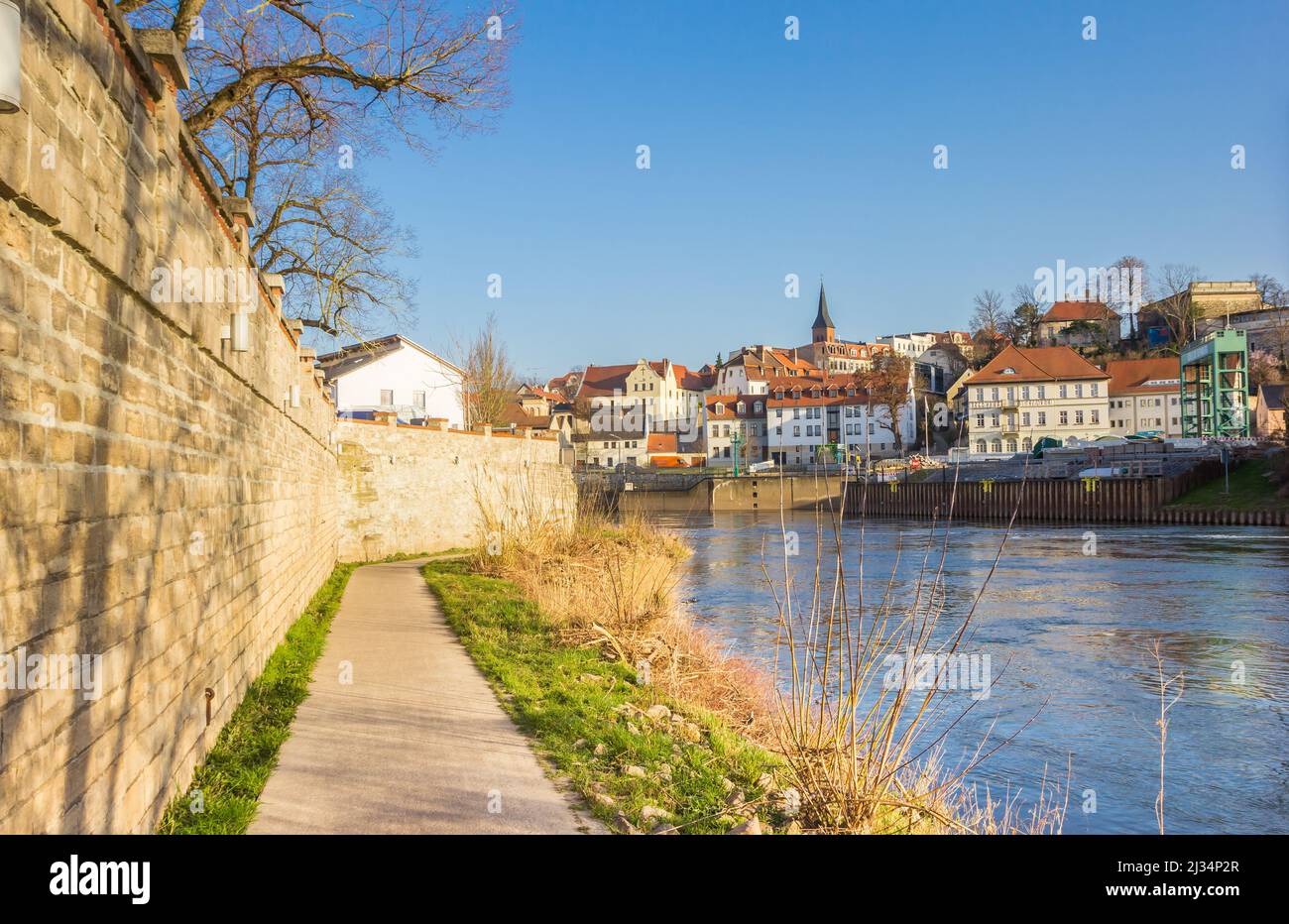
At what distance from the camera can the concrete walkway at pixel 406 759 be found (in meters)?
5.34

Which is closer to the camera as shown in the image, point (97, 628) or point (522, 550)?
point (97, 628)

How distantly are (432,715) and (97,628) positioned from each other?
13.6ft

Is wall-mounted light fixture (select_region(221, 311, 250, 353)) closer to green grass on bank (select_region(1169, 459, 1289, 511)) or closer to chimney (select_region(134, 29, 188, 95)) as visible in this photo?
chimney (select_region(134, 29, 188, 95))

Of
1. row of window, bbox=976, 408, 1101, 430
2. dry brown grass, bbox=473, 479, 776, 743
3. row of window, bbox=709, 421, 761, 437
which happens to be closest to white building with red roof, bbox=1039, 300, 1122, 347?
row of window, bbox=976, 408, 1101, 430

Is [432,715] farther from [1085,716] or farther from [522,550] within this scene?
[522,550]

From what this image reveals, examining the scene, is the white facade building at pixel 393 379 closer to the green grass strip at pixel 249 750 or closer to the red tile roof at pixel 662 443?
the green grass strip at pixel 249 750

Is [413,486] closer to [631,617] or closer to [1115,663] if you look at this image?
[631,617]

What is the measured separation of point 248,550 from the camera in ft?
27.4

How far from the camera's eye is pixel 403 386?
44.7 meters

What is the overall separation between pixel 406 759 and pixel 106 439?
3.31 meters

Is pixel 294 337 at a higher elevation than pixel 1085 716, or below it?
higher

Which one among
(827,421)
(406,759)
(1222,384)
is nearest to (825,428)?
(827,421)

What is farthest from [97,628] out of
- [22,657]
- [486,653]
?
[486,653]

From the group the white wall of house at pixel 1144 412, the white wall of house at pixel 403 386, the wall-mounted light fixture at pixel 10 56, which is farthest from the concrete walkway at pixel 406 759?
the white wall of house at pixel 1144 412
